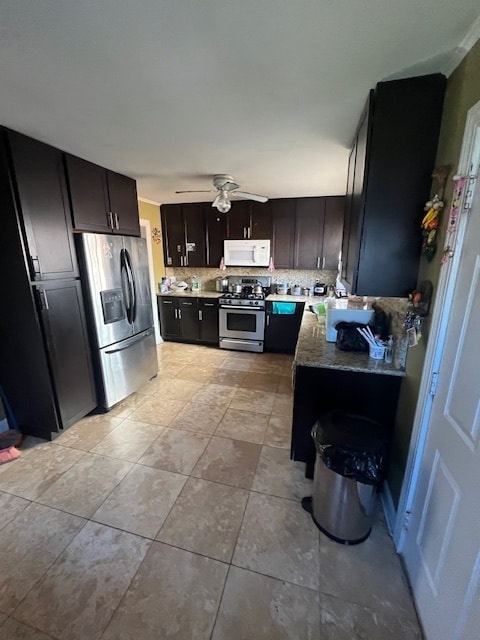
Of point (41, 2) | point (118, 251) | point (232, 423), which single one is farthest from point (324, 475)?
point (118, 251)

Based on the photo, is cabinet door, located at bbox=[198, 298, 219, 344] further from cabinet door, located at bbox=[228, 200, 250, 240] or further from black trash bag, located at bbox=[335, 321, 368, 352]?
black trash bag, located at bbox=[335, 321, 368, 352]

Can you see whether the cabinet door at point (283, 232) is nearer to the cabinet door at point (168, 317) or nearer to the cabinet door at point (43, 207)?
the cabinet door at point (168, 317)

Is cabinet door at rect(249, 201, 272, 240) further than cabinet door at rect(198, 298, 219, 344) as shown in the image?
No

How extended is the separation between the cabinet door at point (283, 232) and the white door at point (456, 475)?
126 inches

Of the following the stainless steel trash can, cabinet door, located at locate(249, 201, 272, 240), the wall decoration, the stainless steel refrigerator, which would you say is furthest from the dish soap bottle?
the wall decoration

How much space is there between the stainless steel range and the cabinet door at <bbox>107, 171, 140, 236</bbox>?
5.65ft

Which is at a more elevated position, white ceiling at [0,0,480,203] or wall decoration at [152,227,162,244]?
white ceiling at [0,0,480,203]

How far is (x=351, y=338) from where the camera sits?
6.19 ft

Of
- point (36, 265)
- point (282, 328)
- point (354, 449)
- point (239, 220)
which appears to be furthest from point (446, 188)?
point (239, 220)

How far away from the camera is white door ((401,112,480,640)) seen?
0.88 metres

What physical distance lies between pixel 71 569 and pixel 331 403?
5.51 feet

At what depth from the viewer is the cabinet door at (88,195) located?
88.7 inches

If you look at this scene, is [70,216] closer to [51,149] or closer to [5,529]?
[51,149]

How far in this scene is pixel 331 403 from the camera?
1804mm
